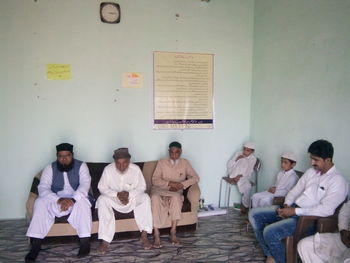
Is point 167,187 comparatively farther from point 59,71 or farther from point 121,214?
point 59,71

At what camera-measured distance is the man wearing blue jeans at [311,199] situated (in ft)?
7.68

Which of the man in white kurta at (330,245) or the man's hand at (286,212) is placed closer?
the man in white kurta at (330,245)

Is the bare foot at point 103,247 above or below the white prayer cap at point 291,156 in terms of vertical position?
below

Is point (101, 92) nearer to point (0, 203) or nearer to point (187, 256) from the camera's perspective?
point (0, 203)

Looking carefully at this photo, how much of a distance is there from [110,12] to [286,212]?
3.18 metres

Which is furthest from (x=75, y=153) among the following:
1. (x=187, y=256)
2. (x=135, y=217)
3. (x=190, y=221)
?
(x=187, y=256)

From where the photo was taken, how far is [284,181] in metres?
3.28

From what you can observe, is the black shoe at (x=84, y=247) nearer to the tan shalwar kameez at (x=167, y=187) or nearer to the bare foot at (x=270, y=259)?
the tan shalwar kameez at (x=167, y=187)

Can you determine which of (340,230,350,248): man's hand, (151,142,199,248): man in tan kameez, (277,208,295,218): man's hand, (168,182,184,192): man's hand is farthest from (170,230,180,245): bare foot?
(340,230,350,248): man's hand

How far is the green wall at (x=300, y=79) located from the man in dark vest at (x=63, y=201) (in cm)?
245

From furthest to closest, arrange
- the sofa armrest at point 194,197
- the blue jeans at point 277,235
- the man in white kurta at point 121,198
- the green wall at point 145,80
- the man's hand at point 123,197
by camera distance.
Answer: the green wall at point 145,80 → the sofa armrest at point 194,197 → the man's hand at point 123,197 → the man in white kurta at point 121,198 → the blue jeans at point 277,235

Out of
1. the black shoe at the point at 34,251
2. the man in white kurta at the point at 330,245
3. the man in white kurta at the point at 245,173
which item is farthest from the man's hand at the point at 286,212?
the black shoe at the point at 34,251

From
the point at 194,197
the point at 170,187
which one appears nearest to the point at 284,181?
the point at 194,197

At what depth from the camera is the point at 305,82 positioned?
3.22 meters
